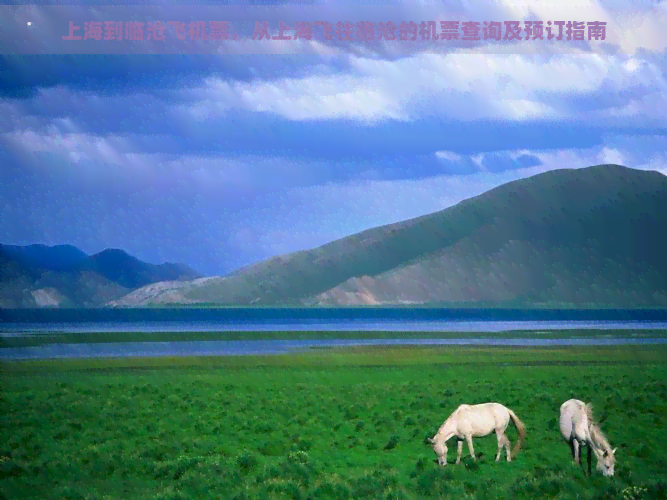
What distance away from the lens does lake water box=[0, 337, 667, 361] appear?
101ft

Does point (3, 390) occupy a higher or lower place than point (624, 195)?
lower

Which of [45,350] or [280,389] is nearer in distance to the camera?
[280,389]

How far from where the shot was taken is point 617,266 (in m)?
77.4

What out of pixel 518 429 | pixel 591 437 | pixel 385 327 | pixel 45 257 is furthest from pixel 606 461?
pixel 45 257

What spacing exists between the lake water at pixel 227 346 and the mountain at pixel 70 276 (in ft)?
124

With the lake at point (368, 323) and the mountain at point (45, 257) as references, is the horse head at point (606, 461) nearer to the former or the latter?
the lake at point (368, 323)

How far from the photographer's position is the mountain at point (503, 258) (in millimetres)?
79312

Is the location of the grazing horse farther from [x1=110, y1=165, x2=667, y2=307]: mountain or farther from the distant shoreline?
[x1=110, y1=165, x2=667, y2=307]: mountain

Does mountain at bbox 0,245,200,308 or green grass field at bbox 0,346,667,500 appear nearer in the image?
green grass field at bbox 0,346,667,500

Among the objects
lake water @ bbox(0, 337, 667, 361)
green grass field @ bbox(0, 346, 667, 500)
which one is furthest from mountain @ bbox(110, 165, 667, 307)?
green grass field @ bbox(0, 346, 667, 500)

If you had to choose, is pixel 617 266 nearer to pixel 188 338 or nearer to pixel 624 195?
pixel 624 195

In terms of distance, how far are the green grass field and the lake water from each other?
780 cm

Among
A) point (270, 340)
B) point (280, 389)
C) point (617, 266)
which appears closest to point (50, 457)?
point (280, 389)

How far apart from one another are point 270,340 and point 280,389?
2112 cm
